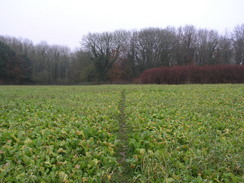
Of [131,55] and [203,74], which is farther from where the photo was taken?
[131,55]

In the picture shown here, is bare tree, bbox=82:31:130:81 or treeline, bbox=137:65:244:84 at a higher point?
bare tree, bbox=82:31:130:81

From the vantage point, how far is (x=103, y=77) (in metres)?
50.7

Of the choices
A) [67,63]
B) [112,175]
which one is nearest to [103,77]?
[67,63]

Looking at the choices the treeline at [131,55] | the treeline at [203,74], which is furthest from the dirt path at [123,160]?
the treeline at [131,55]

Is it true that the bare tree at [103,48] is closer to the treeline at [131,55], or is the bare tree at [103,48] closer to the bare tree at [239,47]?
the treeline at [131,55]

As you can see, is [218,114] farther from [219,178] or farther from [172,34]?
[172,34]

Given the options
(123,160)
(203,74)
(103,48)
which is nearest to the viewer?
(123,160)

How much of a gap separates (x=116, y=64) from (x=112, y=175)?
5023 centimetres

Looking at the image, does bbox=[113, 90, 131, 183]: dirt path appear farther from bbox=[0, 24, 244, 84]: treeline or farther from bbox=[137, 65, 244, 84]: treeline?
bbox=[0, 24, 244, 84]: treeline

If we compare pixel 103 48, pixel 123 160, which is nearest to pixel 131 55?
pixel 103 48

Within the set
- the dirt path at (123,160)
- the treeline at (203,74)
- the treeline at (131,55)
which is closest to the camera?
the dirt path at (123,160)

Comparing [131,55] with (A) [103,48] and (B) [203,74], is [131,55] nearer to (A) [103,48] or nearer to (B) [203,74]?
(A) [103,48]

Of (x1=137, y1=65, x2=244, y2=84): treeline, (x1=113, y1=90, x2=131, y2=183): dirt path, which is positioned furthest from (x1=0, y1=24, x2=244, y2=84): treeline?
(x1=113, y1=90, x2=131, y2=183): dirt path

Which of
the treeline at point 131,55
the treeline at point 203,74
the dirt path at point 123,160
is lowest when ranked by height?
the dirt path at point 123,160
